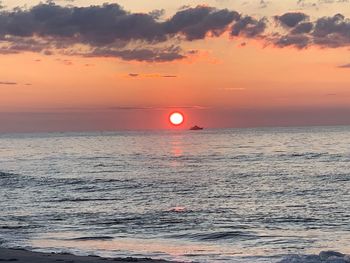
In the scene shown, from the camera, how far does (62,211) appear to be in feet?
106

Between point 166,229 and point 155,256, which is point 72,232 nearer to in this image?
point 166,229

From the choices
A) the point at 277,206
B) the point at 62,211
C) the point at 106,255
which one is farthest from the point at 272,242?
the point at 62,211

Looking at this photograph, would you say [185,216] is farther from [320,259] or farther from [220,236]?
[320,259]

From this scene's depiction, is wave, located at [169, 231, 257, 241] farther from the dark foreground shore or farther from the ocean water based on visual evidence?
the dark foreground shore

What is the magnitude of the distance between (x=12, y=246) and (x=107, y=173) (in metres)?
38.0

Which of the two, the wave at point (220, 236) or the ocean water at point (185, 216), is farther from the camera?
the wave at point (220, 236)

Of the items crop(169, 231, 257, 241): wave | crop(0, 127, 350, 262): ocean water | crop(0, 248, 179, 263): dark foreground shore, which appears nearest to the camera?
crop(0, 248, 179, 263): dark foreground shore

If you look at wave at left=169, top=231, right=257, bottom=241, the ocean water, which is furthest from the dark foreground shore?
wave at left=169, top=231, right=257, bottom=241

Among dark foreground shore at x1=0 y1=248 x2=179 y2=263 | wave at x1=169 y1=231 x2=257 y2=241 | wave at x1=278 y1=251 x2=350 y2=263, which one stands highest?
dark foreground shore at x1=0 y1=248 x2=179 y2=263

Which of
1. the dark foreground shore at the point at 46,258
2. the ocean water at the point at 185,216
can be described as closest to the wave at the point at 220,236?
the ocean water at the point at 185,216

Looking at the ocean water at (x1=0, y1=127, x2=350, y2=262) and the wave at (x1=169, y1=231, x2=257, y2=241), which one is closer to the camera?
the ocean water at (x1=0, y1=127, x2=350, y2=262)

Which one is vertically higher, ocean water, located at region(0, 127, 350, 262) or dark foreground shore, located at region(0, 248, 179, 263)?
dark foreground shore, located at region(0, 248, 179, 263)

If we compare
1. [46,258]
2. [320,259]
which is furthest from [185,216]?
[320,259]

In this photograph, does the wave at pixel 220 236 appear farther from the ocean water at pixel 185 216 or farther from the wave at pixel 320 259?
the wave at pixel 320 259
